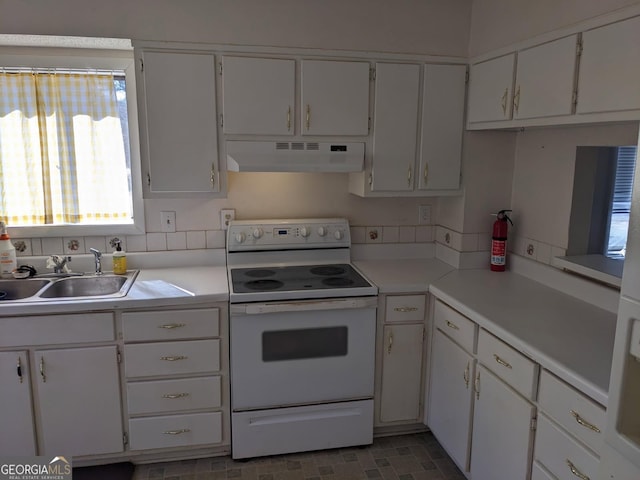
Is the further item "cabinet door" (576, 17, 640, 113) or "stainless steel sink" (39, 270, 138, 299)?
"stainless steel sink" (39, 270, 138, 299)

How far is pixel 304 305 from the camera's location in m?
2.49

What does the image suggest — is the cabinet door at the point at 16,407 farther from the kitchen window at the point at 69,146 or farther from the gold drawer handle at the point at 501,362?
the gold drawer handle at the point at 501,362

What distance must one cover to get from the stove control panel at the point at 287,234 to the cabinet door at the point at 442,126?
56cm

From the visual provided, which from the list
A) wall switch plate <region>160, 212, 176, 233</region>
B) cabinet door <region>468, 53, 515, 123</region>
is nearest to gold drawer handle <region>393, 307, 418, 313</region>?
cabinet door <region>468, 53, 515, 123</region>

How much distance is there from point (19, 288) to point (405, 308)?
6.59 ft

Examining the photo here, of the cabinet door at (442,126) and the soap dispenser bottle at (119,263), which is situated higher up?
the cabinet door at (442,126)

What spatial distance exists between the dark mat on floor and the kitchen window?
1.22m

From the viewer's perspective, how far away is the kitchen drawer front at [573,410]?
1542 mm

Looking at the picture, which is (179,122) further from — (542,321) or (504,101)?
(542,321)

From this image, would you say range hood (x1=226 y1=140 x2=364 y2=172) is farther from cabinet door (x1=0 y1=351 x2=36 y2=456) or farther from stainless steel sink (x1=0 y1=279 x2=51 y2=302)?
cabinet door (x1=0 y1=351 x2=36 y2=456)

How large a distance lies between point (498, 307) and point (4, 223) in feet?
8.41

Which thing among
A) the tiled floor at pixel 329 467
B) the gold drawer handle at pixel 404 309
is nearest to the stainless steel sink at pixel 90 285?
the tiled floor at pixel 329 467

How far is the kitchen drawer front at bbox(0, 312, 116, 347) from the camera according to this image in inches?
89.8

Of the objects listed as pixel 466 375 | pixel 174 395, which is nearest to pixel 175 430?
pixel 174 395
